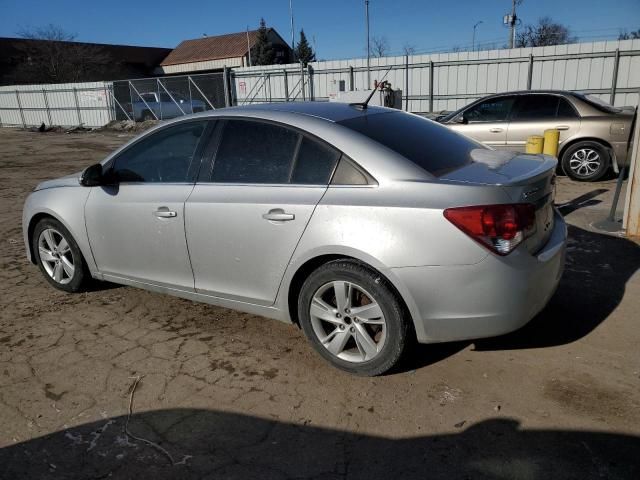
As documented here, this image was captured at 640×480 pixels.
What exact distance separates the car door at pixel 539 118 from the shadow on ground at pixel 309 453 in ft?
24.0

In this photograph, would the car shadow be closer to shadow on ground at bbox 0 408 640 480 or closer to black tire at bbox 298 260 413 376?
black tire at bbox 298 260 413 376

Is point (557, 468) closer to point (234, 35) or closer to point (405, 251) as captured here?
point (405, 251)

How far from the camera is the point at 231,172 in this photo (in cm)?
340

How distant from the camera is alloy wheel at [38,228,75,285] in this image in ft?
14.5

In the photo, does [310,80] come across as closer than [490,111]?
No

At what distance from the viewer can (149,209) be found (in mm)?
3668

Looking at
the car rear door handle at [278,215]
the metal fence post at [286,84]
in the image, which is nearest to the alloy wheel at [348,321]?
the car rear door handle at [278,215]

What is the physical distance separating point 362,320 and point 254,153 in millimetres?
1295

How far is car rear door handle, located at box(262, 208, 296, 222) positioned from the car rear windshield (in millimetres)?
672

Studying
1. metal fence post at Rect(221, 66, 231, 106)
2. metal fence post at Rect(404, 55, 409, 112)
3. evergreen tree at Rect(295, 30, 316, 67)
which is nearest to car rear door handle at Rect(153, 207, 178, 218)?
metal fence post at Rect(404, 55, 409, 112)

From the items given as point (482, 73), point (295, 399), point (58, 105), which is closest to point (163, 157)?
point (295, 399)

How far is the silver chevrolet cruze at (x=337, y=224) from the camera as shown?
2650mm

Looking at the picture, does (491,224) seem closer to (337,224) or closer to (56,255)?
(337,224)

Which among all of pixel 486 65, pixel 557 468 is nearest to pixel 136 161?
pixel 557 468
